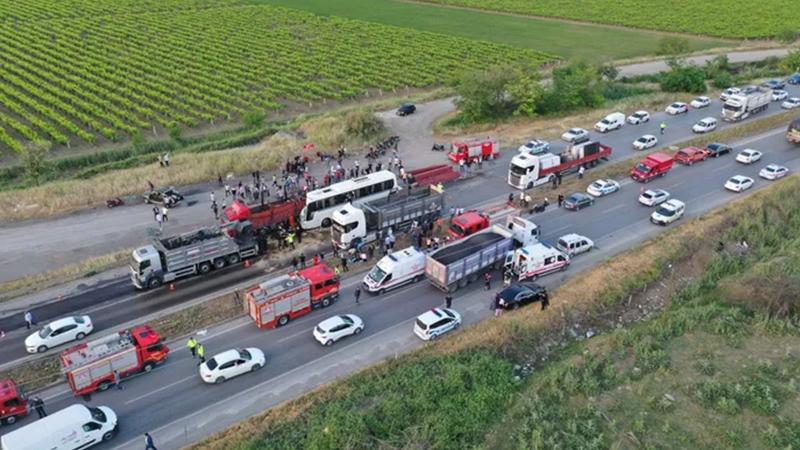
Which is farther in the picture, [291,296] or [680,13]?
[680,13]

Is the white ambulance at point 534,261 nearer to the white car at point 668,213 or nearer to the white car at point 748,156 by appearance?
the white car at point 668,213

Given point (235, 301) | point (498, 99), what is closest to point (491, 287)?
point (235, 301)

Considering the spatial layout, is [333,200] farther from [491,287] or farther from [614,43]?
[614,43]

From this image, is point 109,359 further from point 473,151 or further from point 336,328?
point 473,151

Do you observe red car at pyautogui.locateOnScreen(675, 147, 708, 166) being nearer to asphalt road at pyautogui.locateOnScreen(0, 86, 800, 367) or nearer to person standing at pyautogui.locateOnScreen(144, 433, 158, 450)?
asphalt road at pyautogui.locateOnScreen(0, 86, 800, 367)

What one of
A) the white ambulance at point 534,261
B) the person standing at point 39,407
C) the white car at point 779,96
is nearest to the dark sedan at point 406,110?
the white ambulance at point 534,261

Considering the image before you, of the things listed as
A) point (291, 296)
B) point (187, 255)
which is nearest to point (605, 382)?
point (291, 296)

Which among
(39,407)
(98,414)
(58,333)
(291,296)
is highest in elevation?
(291,296)
